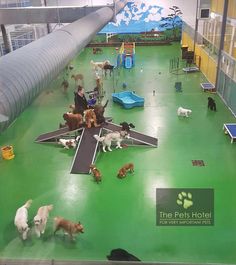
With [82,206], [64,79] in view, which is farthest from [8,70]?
[64,79]

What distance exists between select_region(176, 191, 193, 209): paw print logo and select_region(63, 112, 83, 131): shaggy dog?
6.23 m

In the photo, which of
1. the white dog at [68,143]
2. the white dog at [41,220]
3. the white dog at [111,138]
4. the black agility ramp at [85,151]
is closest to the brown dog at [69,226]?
the white dog at [41,220]

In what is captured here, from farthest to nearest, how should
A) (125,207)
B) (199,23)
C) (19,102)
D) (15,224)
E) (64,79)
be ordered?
(199,23) → (64,79) → (125,207) → (15,224) → (19,102)

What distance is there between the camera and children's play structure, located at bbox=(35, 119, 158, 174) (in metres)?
9.00

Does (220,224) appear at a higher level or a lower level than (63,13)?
lower

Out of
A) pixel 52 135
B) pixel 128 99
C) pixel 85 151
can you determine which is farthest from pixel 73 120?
pixel 128 99

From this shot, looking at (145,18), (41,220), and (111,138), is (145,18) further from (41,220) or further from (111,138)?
(41,220)

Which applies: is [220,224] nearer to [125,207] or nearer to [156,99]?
[125,207]

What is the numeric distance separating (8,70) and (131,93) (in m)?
11.0

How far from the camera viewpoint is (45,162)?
9.38 metres

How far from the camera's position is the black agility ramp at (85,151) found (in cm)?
887

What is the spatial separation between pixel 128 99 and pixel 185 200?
9.65 metres

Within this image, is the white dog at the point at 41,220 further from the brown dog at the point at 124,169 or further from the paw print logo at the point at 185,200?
the paw print logo at the point at 185,200

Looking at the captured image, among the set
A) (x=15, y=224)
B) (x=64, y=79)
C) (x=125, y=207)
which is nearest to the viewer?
(x=15, y=224)
